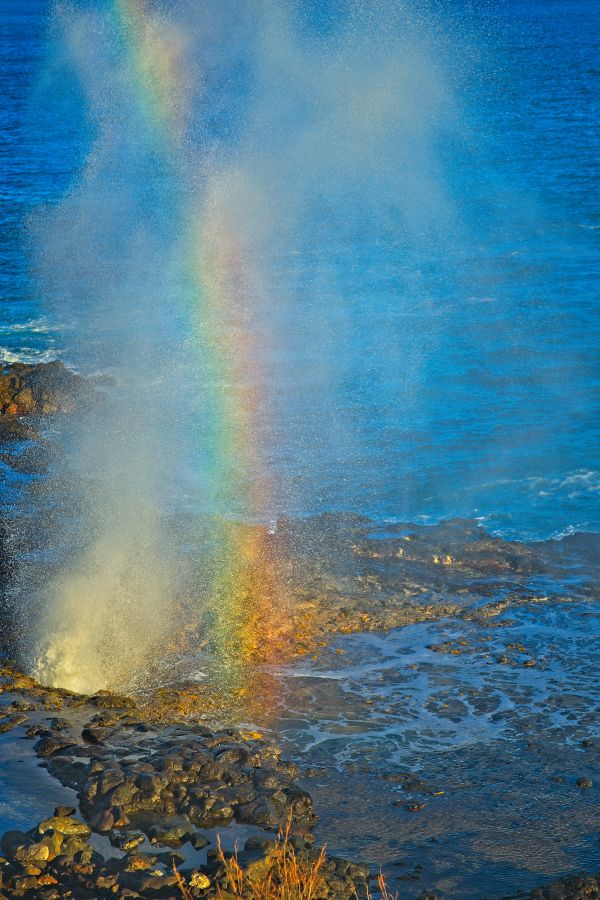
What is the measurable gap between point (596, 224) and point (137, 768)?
34214mm

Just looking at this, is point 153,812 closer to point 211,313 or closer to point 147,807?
point 147,807

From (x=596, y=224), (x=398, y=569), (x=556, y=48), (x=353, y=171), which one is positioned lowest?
(x=398, y=569)

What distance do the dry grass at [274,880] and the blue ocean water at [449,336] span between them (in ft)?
34.1

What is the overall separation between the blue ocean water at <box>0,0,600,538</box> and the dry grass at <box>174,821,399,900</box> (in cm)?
1040

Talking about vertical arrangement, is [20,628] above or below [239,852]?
above

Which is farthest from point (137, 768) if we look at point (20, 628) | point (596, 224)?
point (596, 224)

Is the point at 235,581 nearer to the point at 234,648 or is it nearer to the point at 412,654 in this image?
the point at 234,648

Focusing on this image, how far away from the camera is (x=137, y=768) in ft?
33.4

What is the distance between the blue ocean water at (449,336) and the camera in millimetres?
20766

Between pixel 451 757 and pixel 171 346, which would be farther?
pixel 171 346

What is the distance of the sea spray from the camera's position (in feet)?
49.6

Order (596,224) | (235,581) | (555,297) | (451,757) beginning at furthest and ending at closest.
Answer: (596,224)
(555,297)
(235,581)
(451,757)

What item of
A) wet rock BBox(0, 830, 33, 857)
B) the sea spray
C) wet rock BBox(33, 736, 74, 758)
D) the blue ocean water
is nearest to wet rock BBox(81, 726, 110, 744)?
wet rock BBox(33, 736, 74, 758)

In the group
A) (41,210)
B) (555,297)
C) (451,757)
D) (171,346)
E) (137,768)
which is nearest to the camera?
(137,768)
